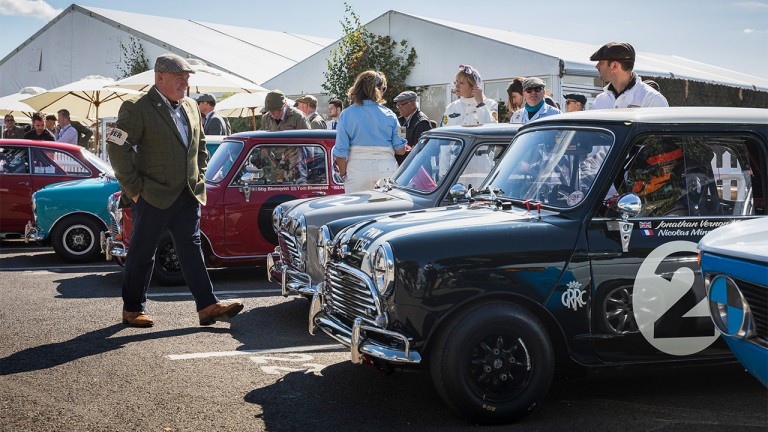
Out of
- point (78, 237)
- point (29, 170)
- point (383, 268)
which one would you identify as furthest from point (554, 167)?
point (29, 170)

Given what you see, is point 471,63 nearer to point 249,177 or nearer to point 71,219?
point 71,219

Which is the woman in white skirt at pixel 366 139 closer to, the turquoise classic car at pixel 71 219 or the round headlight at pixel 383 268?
the round headlight at pixel 383 268

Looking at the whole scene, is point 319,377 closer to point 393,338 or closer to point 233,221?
point 393,338

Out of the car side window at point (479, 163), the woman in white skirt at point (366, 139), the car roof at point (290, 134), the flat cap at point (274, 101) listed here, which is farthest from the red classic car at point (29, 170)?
the car side window at point (479, 163)

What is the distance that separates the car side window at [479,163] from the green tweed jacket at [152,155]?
2065 millimetres

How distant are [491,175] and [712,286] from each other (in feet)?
7.50

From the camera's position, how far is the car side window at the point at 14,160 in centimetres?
1266

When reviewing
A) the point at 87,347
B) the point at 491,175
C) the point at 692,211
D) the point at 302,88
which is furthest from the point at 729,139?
the point at 302,88

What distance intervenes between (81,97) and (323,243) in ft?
48.0

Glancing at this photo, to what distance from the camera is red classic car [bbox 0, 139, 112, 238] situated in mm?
12586

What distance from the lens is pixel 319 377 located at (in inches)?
214

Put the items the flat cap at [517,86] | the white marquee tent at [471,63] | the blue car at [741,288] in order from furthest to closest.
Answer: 1. the white marquee tent at [471,63]
2. the flat cap at [517,86]
3. the blue car at [741,288]

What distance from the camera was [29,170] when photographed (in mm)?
12695

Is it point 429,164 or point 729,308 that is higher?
point 429,164
